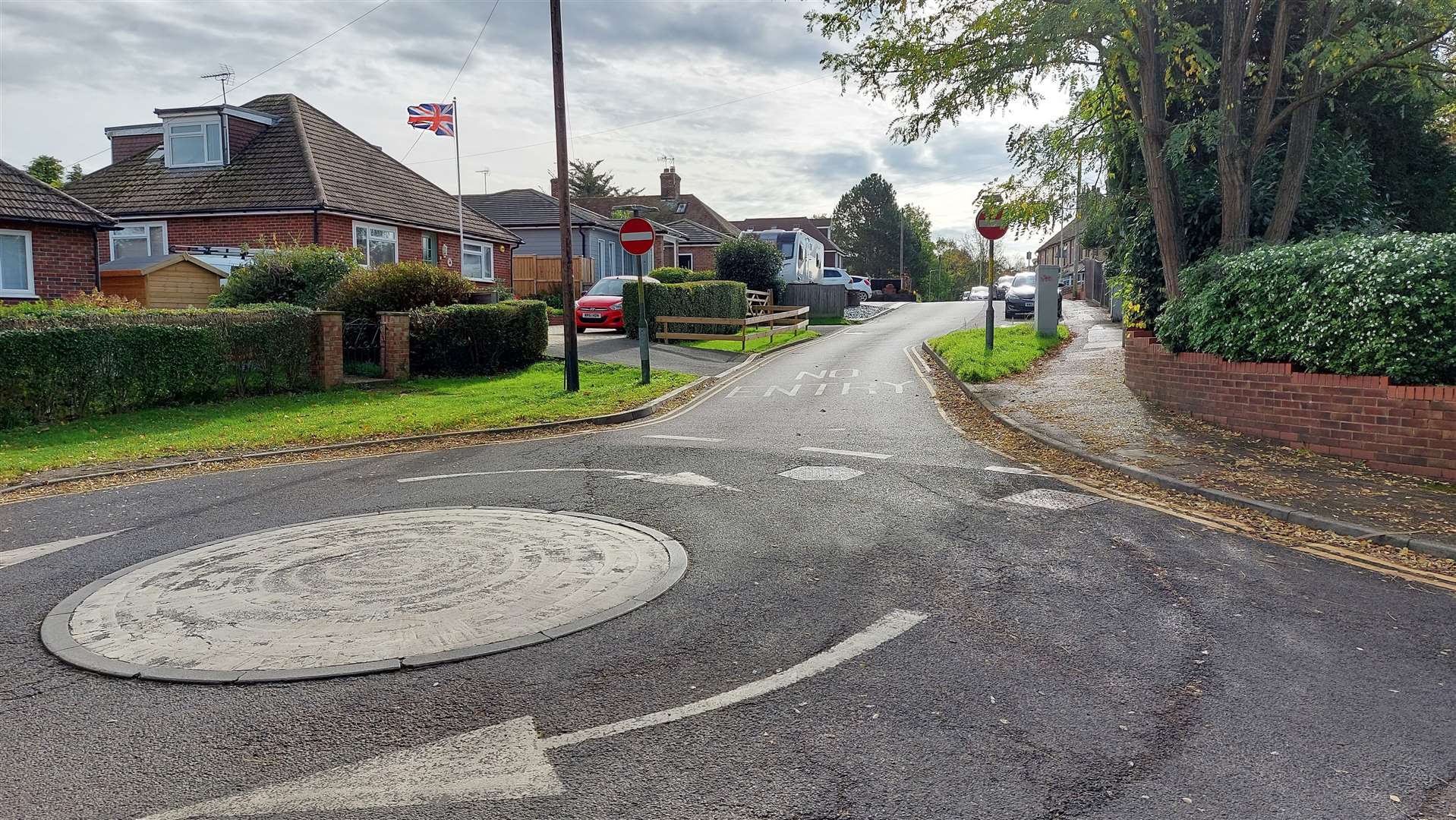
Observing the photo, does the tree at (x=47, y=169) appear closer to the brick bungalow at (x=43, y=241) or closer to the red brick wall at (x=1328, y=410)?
the brick bungalow at (x=43, y=241)

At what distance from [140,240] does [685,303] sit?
683 inches

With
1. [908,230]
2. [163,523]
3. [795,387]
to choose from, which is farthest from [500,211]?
[908,230]

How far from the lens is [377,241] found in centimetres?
2984

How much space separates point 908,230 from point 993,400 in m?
86.8

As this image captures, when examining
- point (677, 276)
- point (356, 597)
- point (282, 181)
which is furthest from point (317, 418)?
point (677, 276)

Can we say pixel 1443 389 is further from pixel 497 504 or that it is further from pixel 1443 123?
pixel 1443 123

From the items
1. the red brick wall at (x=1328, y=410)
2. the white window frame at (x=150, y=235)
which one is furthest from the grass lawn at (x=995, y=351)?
the white window frame at (x=150, y=235)

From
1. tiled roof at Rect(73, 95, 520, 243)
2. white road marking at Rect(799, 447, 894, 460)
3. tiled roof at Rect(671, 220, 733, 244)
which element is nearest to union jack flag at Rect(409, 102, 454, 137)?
tiled roof at Rect(73, 95, 520, 243)

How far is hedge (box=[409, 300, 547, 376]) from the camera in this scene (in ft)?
62.9

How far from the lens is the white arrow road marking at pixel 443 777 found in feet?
11.1

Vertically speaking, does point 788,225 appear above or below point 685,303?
above

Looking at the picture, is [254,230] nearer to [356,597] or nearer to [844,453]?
[844,453]

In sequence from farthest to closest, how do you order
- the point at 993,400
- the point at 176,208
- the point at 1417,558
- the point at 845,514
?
1. the point at 176,208
2. the point at 993,400
3. the point at 845,514
4. the point at 1417,558

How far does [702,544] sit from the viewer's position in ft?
22.5
